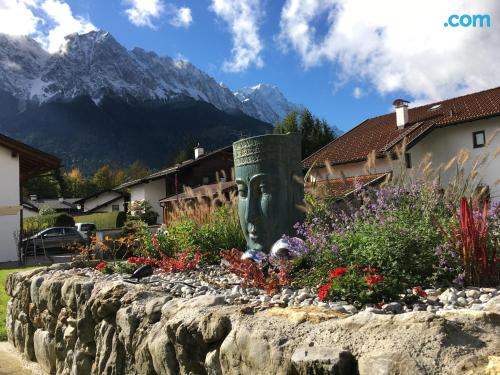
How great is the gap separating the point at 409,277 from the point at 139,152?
13351 centimetres

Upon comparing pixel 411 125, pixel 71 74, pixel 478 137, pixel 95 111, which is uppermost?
pixel 71 74

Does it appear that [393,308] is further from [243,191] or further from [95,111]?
[95,111]

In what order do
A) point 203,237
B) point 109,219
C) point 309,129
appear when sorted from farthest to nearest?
point 309,129
point 109,219
point 203,237

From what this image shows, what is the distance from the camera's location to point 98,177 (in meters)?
75.6

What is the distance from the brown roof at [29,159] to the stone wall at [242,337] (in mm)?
16877

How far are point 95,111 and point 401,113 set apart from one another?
445 feet

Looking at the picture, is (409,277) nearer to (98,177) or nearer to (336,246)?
(336,246)

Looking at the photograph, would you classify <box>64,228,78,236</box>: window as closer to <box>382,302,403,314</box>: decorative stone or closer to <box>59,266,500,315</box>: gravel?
<box>59,266,500,315</box>: gravel

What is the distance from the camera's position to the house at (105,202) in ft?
151

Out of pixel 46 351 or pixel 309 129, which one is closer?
pixel 46 351

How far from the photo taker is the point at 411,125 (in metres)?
25.0

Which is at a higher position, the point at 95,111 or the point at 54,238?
the point at 95,111

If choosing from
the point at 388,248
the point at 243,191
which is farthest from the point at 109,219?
the point at 388,248

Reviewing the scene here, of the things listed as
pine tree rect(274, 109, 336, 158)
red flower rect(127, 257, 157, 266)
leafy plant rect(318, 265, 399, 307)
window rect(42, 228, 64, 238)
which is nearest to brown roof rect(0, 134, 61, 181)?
window rect(42, 228, 64, 238)
